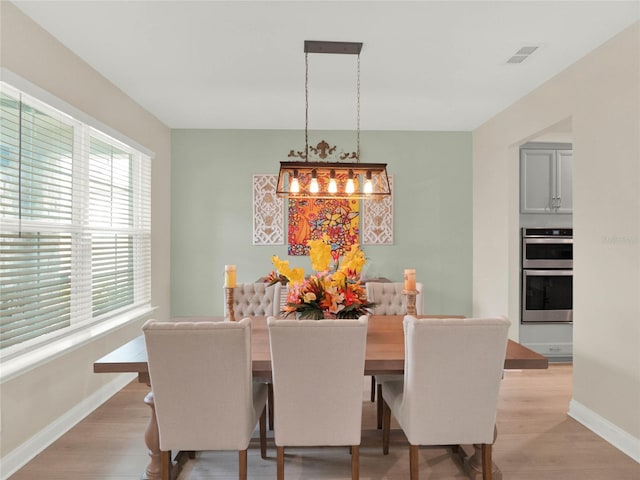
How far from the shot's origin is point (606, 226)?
107 inches

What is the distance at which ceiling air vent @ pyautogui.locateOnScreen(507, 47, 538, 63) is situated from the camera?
2.80 m

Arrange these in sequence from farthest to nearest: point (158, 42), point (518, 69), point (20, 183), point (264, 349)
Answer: point (518, 69) < point (158, 42) < point (20, 183) < point (264, 349)

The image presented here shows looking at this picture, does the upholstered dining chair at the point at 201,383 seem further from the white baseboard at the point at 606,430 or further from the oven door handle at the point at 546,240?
the oven door handle at the point at 546,240

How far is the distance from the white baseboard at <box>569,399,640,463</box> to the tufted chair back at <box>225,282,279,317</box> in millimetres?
2381

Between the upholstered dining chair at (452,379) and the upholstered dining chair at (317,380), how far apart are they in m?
0.25

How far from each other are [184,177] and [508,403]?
407 cm

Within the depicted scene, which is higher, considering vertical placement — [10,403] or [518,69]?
[518,69]

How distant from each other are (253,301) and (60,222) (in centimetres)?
150

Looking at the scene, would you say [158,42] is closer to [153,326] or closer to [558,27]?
[153,326]

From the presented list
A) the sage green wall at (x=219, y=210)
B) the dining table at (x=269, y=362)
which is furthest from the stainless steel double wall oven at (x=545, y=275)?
the dining table at (x=269, y=362)

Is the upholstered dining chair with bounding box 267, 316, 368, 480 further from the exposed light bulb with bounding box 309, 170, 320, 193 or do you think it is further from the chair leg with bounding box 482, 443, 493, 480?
the exposed light bulb with bounding box 309, 170, 320, 193

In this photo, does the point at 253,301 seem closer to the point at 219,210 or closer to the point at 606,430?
the point at 219,210

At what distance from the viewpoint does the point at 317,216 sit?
4.83 m

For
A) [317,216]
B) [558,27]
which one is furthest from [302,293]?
[317,216]
